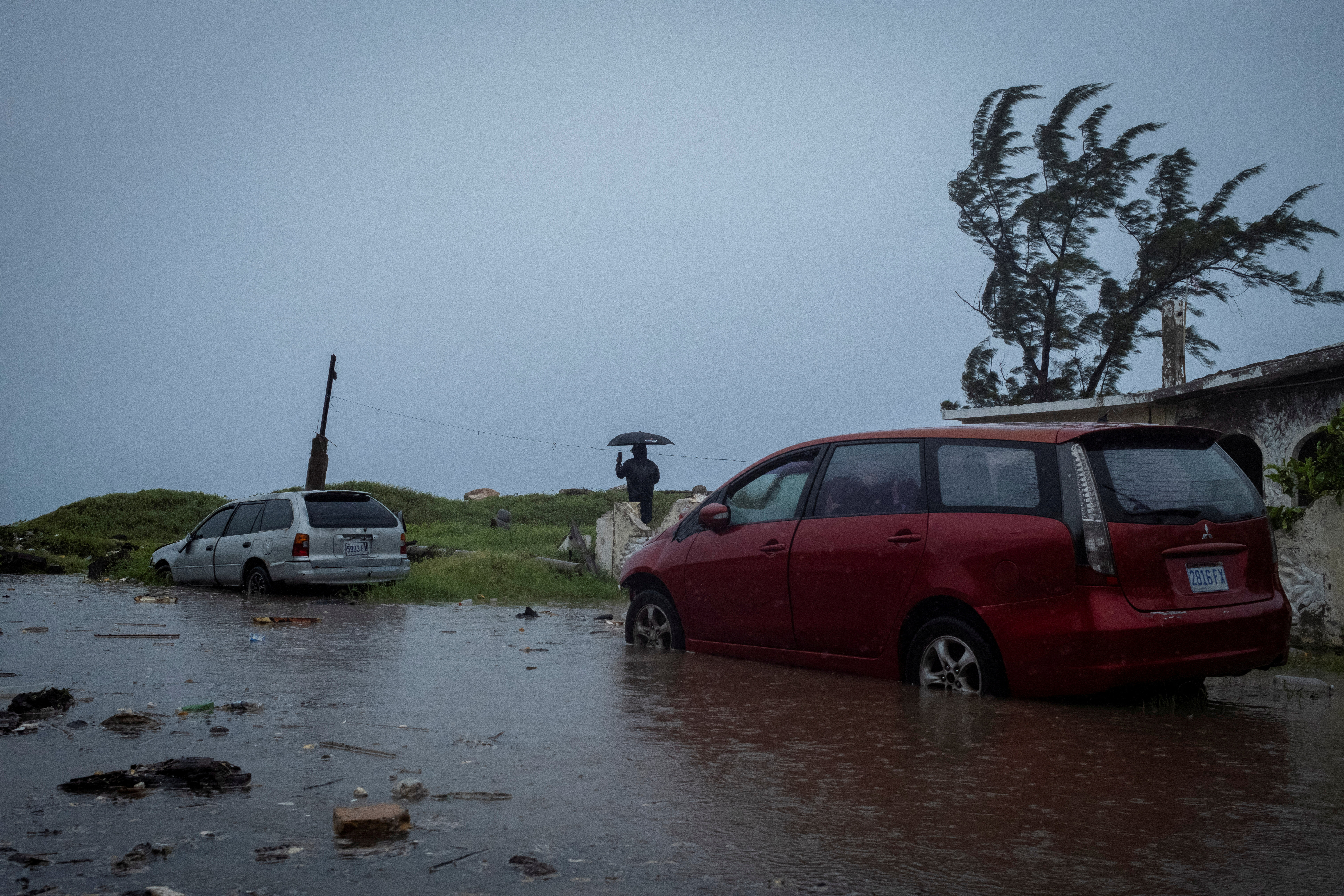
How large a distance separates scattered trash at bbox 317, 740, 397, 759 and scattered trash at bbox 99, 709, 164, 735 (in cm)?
93

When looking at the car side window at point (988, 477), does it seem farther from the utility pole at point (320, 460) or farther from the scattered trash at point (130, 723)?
the utility pole at point (320, 460)

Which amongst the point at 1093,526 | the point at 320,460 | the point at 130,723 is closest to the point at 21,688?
the point at 130,723

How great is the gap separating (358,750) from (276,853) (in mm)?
1601

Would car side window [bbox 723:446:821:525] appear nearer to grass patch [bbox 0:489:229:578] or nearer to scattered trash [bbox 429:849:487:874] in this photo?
scattered trash [bbox 429:849:487:874]

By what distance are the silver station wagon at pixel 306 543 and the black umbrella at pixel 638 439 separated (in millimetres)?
6888

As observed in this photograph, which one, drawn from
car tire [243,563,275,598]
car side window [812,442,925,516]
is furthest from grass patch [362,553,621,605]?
car side window [812,442,925,516]

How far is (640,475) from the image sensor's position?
2125 cm

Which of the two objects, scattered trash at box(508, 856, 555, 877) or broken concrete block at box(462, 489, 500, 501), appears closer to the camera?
scattered trash at box(508, 856, 555, 877)

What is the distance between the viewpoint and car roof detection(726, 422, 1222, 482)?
646cm

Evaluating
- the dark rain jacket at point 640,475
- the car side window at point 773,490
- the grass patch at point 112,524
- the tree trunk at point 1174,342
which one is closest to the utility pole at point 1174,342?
the tree trunk at point 1174,342

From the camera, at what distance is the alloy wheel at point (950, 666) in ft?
21.5

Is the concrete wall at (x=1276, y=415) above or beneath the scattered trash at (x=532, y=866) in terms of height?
above

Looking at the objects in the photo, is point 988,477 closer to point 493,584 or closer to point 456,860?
point 456,860

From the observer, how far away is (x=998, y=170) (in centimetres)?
3731
